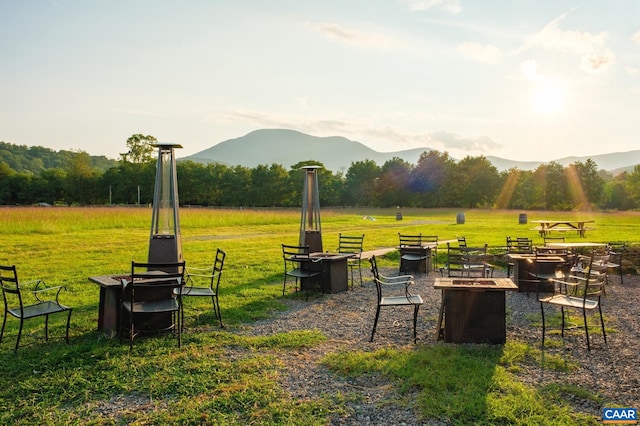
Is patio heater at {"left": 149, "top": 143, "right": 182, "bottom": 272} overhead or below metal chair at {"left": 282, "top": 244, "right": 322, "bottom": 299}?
overhead

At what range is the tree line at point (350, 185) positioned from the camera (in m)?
64.8

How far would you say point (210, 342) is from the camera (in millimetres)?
6090

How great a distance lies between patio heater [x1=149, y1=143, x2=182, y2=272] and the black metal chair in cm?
192

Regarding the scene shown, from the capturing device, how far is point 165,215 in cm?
861

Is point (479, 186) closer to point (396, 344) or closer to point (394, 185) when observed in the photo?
point (394, 185)

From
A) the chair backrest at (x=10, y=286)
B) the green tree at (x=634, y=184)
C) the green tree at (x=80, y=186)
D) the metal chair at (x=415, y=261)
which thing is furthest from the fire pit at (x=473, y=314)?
the green tree at (x=80, y=186)

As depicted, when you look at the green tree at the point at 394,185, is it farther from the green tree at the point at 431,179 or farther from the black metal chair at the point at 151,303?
the black metal chair at the point at 151,303

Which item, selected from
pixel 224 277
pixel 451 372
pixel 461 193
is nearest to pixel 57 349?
pixel 451 372

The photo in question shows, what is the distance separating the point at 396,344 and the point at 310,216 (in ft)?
18.1

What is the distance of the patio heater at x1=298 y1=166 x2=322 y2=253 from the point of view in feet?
36.5

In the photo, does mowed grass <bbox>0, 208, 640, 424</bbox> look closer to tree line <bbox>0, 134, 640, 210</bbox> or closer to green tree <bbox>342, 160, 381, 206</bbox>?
tree line <bbox>0, 134, 640, 210</bbox>

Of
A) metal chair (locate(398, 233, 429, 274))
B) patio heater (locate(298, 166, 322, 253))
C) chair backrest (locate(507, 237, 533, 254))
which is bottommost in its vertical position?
metal chair (locate(398, 233, 429, 274))

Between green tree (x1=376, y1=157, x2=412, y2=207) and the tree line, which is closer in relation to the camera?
the tree line

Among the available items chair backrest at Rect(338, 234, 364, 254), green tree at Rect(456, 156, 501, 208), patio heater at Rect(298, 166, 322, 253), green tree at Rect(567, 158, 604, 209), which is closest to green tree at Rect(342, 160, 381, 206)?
green tree at Rect(456, 156, 501, 208)
